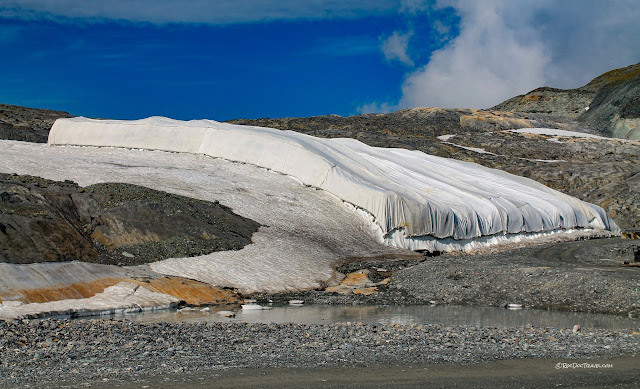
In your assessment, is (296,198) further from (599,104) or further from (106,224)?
(599,104)

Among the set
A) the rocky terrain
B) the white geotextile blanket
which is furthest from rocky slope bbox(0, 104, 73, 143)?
the white geotextile blanket

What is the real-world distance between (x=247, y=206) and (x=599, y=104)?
79219mm

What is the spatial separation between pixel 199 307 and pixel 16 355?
8.81 m

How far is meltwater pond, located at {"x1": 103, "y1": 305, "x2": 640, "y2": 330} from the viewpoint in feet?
59.6

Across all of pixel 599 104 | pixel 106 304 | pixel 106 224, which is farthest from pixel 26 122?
pixel 599 104

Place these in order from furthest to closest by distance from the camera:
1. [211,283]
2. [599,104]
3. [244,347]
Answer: [599,104] < [211,283] < [244,347]

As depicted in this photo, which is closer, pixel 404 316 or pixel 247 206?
pixel 404 316

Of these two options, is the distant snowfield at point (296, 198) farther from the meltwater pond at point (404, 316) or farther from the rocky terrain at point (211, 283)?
the meltwater pond at point (404, 316)

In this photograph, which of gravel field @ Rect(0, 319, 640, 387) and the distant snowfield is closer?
gravel field @ Rect(0, 319, 640, 387)

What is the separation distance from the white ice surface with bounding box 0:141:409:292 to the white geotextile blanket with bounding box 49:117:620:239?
102cm

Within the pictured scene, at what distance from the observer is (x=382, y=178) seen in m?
39.6

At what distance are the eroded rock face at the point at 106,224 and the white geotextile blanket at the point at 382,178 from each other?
349 inches

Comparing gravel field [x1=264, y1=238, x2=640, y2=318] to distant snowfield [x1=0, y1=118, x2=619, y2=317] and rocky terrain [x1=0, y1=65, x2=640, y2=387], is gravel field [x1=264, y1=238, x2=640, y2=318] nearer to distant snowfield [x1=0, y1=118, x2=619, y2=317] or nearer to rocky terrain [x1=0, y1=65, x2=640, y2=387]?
rocky terrain [x1=0, y1=65, x2=640, y2=387]

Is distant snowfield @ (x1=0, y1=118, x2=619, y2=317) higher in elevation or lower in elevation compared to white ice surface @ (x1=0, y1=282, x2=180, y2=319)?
higher
